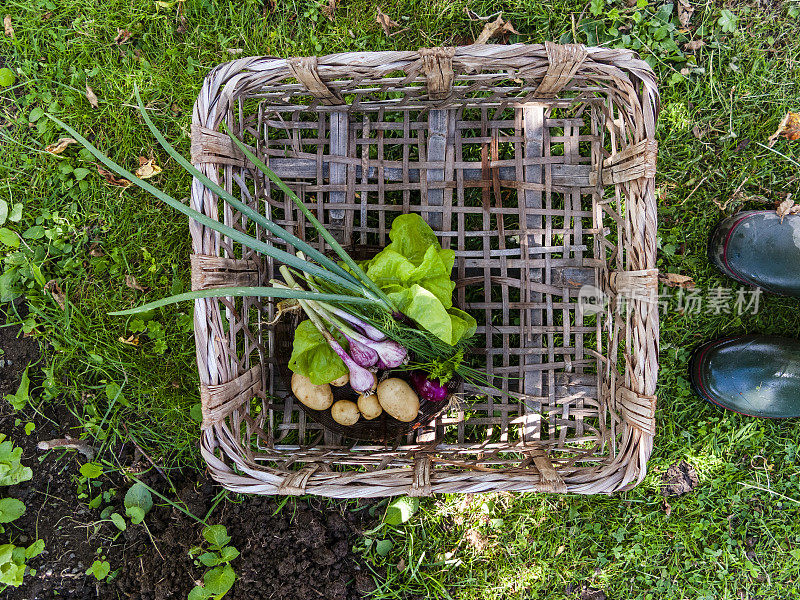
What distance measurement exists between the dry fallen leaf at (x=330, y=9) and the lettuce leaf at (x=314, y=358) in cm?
111

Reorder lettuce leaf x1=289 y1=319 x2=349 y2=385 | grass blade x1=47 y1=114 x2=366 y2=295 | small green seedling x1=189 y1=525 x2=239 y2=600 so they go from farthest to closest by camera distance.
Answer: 1. small green seedling x1=189 y1=525 x2=239 y2=600
2. lettuce leaf x1=289 y1=319 x2=349 y2=385
3. grass blade x1=47 y1=114 x2=366 y2=295

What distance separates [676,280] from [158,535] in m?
1.98

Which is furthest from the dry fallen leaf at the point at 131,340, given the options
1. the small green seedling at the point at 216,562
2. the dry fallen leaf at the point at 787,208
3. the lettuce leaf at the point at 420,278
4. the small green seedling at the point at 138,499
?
the dry fallen leaf at the point at 787,208

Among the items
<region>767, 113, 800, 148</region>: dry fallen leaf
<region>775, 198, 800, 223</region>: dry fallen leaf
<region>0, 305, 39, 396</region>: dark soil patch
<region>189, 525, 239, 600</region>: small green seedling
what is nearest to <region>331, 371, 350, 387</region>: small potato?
<region>189, 525, 239, 600</region>: small green seedling

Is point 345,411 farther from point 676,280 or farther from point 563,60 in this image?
point 676,280

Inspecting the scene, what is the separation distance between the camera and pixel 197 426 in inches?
72.4

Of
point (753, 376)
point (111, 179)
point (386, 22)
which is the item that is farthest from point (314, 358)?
point (753, 376)

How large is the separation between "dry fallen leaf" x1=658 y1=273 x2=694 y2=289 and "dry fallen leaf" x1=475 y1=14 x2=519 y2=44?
99cm

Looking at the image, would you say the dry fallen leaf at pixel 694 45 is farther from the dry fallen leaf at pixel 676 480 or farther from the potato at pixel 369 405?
the potato at pixel 369 405

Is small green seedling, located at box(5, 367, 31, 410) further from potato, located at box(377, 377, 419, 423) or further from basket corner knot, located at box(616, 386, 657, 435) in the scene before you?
basket corner knot, located at box(616, 386, 657, 435)

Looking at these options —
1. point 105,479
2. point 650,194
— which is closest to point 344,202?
point 650,194

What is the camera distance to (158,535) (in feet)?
5.80

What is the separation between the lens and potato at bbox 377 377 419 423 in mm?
1409

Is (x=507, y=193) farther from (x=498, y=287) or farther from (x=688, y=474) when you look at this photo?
(x=688, y=474)
